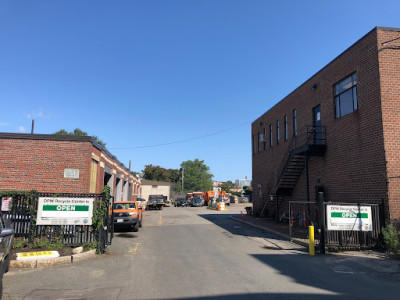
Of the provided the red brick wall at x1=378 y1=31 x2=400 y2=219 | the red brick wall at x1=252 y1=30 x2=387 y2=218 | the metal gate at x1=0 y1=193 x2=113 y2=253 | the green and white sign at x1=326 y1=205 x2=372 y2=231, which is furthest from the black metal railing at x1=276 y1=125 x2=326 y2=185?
the metal gate at x1=0 y1=193 x2=113 y2=253

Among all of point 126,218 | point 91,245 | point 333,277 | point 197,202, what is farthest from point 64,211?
point 197,202

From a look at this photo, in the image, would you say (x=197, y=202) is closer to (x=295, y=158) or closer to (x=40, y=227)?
(x=295, y=158)

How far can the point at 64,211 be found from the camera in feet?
34.8

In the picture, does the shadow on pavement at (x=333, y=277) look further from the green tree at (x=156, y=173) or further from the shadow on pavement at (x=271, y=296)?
the green tree at (x=156, y=173)

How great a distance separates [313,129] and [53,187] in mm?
15148

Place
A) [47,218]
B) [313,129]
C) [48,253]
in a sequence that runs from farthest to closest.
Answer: [313,129] → [47,218] → [48,253]

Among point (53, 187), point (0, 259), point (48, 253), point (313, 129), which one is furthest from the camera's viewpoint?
point (313, 129)

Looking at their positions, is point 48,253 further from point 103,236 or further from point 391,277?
point 391,277

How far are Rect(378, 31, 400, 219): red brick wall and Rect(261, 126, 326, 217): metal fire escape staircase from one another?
13.8 feet

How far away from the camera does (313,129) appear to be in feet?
60.5

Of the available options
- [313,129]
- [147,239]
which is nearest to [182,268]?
[147,239]

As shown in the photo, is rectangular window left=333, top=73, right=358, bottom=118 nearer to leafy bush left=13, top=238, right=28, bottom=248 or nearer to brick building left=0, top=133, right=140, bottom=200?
brick building left=0, top=133, right=140, bottom=200

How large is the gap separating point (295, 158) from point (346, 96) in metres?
5.10

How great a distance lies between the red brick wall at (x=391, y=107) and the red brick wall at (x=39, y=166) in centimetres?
1445
